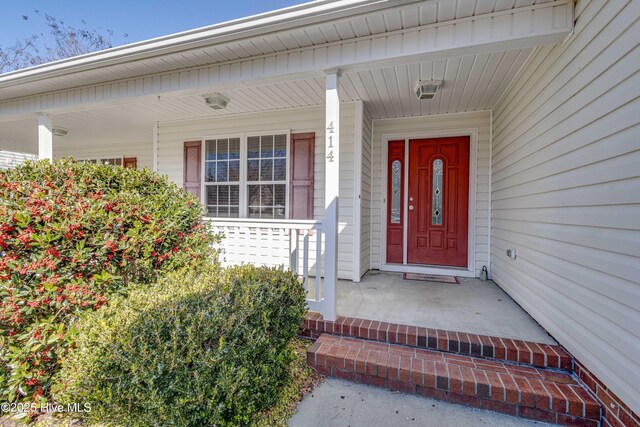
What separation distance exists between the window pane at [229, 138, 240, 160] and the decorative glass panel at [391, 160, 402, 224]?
2.57m

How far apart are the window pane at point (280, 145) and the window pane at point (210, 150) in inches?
47.2

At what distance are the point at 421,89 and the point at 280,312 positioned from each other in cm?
281

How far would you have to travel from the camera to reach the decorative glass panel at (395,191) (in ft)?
15.2

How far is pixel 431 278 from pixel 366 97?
105 inches

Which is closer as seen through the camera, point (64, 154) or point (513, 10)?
point (513, 10)

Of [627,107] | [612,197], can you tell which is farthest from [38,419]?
[627,107]

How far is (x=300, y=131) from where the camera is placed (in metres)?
4.47

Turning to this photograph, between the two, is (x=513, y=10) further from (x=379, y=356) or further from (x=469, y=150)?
(x=379, y=356)

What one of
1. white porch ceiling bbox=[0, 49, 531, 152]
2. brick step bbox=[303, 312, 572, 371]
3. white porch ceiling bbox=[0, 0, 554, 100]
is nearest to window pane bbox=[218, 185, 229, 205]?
white porch ceiling bbox=[0, 49, 531, 152]

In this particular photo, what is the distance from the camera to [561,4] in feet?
6.95

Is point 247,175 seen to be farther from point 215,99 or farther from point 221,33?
point 221,33

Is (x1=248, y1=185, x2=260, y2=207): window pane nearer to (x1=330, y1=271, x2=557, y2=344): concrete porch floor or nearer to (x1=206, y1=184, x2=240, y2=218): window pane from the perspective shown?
(x1=206, y1=184, x2=240, y2=218): window pane

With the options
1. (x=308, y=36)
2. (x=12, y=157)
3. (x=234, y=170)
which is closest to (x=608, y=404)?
(x=308, y=36)

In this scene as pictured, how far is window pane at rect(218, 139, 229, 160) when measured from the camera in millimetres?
4945
